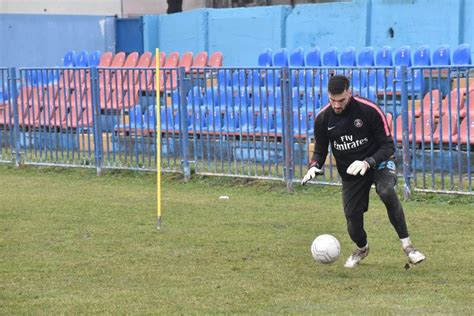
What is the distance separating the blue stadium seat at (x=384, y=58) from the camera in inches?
717

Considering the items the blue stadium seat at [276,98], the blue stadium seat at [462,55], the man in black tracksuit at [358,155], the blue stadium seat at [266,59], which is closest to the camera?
the man in black tracksuit at [358,155]

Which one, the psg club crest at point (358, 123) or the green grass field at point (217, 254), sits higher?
the psg club crest at point (358, 123)

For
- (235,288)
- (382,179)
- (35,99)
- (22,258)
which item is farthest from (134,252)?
(35,99)

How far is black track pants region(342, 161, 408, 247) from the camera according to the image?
9258 mm

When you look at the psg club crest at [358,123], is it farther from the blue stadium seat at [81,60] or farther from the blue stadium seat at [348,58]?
the blue stadium seat at [81,60]

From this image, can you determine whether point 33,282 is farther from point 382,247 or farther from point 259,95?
point 259,95

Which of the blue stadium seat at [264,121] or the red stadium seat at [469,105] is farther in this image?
the blue stadium seat at [264,121]

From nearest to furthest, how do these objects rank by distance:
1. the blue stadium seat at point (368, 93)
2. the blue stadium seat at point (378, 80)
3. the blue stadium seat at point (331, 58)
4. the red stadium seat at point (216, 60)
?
the blue stadium seat at point (378, 80) → the blue stadium seat at point (368, 93) → the blue stadium seat at point (331, 58) → the red stadium seat at point (216, 60)

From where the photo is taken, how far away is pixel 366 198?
948 cm

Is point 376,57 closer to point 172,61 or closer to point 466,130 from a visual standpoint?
point 466,130

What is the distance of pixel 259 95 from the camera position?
50.5 ft

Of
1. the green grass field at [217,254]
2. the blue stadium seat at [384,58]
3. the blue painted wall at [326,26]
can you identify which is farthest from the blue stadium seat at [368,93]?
the blue painted wall at [326,26]

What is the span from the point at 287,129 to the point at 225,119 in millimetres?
1466

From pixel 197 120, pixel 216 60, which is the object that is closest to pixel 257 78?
pixel 197 120
